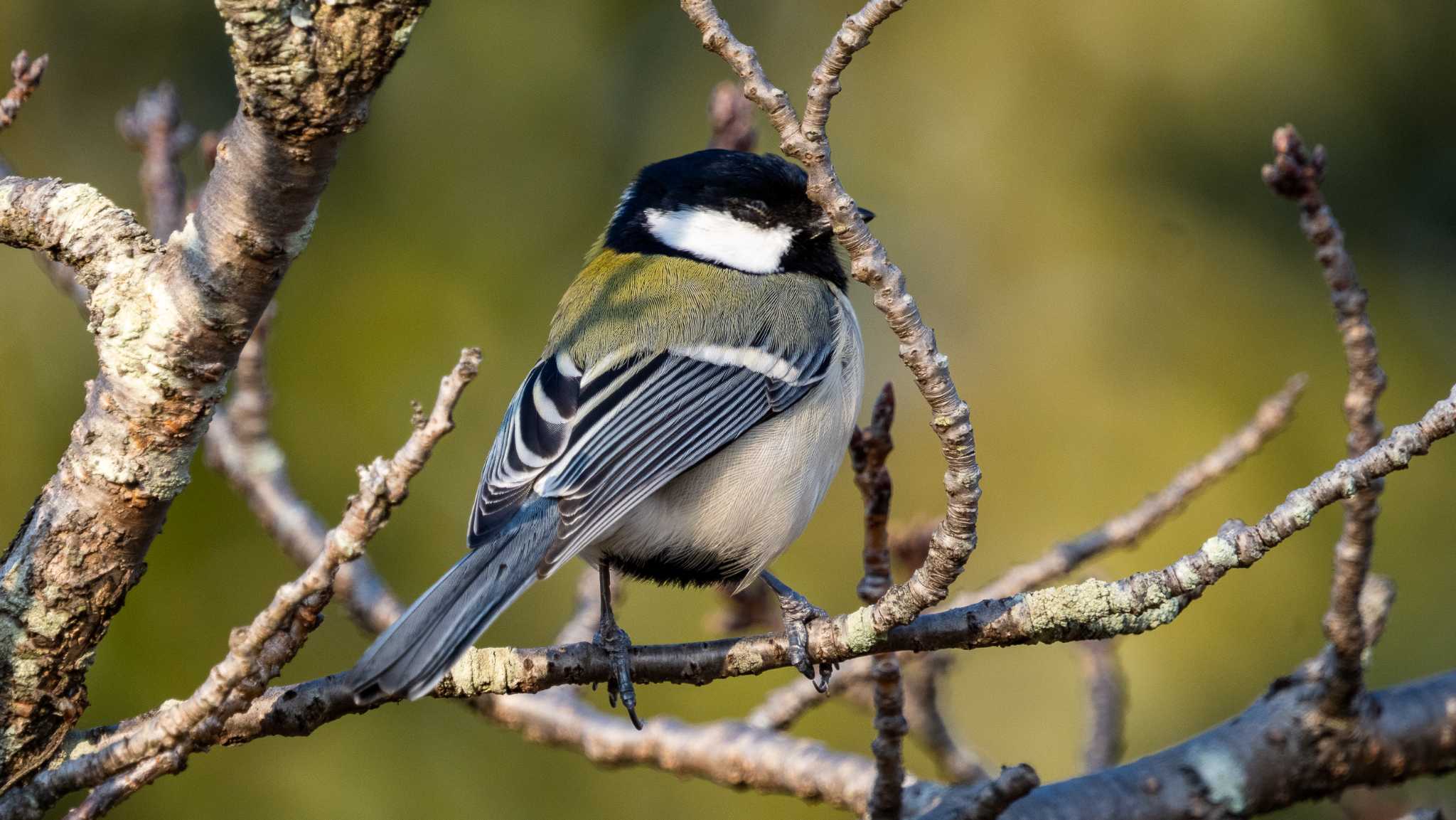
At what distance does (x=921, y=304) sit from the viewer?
3986 millimetres

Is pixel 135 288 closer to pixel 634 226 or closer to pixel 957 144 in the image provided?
pixel 634 226

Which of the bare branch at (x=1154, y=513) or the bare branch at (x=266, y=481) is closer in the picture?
the bare branch at (x=1154, y=513)

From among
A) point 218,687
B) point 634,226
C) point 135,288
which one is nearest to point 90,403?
point 135,288

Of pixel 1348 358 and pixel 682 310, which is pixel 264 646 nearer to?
pixel 682 310

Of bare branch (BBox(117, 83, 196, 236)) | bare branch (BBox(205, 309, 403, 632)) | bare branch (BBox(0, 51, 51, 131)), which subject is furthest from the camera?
bare branch (BBox(117, 83, 196, 236))

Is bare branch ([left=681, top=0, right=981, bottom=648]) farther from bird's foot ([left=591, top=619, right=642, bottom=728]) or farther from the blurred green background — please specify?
the blurred green background

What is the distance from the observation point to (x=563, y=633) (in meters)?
2.71

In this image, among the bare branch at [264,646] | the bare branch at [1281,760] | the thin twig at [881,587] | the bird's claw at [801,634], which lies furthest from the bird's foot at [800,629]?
the bare branch at [264,646]

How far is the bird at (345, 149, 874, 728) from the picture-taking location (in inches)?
83.7

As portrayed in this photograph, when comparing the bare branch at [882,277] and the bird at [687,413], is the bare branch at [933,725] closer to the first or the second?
the bird at [687,413]

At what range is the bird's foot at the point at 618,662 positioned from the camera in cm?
199

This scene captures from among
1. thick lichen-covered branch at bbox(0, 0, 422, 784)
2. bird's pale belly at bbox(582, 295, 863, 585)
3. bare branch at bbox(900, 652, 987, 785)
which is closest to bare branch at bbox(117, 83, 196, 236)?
thick lichen-covered branch at bbox(0, 0, 422, 784)

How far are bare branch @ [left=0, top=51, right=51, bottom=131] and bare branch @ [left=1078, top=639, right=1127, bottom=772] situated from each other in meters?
2.12

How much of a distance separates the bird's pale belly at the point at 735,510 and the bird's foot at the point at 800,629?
0.30 feet
